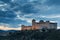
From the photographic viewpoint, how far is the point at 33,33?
85500 mm

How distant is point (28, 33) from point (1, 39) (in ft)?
48.2

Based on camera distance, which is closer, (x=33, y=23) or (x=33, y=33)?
(x=33, y=33)

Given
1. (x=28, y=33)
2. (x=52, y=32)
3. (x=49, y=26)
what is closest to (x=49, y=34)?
(x=52, y=32)

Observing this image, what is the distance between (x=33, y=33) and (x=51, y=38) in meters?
10.3

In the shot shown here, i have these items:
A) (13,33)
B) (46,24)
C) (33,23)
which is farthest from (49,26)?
(13,33)

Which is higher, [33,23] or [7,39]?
[33,23]

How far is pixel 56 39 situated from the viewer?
3091 inches

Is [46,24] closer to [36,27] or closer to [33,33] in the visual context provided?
[36,27]

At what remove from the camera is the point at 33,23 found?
12406 cm

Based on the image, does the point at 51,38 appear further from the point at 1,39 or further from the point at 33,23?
the point at 33,23

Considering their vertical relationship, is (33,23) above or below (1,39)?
above

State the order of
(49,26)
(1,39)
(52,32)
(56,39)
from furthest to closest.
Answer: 1. (49,26)
2. (1,39)
3. (52,32)
4. (56,39)

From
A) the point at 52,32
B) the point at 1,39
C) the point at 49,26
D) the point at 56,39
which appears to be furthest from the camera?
the point at 49,26

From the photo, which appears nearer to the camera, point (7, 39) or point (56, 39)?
point (56, 39)
